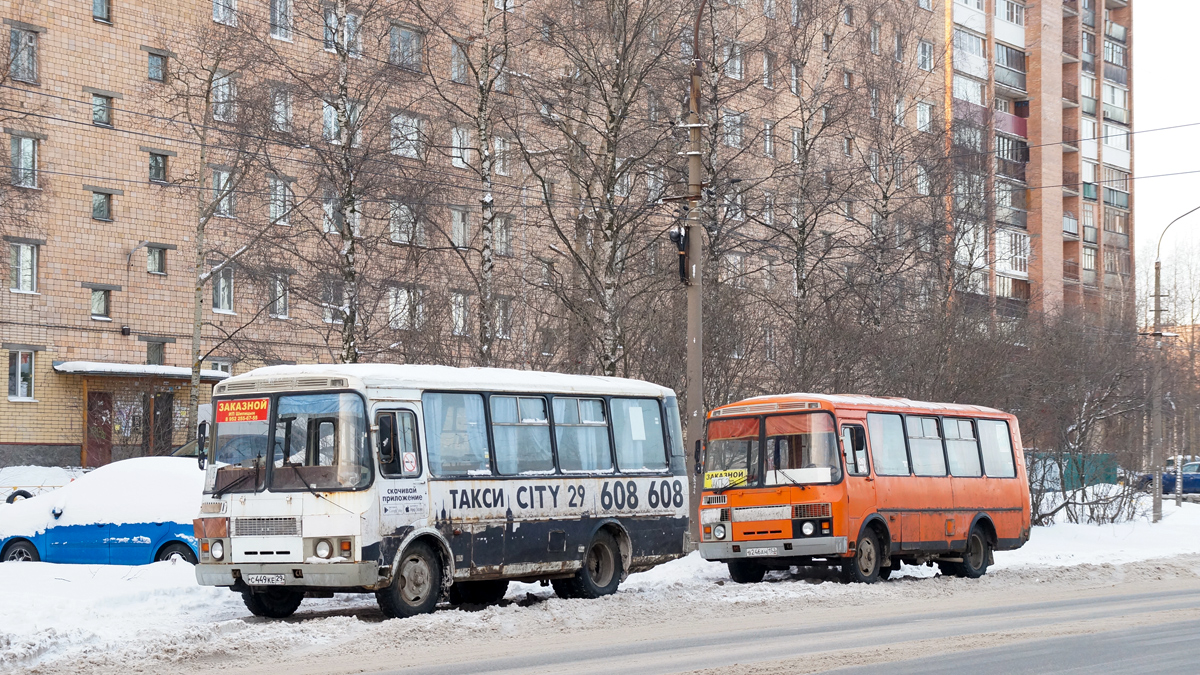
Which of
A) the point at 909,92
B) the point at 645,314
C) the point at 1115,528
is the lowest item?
the point at 1115,528

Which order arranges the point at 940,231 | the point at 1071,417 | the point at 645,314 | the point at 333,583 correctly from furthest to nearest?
the point at 940,231
the point at 1071,417
the point at 645,314
the point at 333,583

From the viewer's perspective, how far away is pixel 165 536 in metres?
18.7

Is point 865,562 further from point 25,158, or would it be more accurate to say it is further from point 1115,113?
point 1115,113

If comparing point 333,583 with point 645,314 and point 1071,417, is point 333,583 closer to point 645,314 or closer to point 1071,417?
point 645,314

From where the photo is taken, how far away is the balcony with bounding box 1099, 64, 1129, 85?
8594 centimetres

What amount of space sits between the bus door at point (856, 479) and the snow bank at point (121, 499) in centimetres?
838

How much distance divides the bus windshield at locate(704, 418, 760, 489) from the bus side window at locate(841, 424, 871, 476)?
1.20 meters

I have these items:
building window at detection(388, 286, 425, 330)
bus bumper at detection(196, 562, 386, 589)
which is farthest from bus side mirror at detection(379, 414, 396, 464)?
building window at detection(388, 286, 425, 330)

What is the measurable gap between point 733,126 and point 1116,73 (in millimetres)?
61867

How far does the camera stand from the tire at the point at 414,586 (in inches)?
573

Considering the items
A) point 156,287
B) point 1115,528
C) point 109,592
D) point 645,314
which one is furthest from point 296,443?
point 156,287

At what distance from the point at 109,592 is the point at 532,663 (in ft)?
19.4

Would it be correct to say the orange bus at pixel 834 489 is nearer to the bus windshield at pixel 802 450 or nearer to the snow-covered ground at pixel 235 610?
the bus windshield at pixel 802 450

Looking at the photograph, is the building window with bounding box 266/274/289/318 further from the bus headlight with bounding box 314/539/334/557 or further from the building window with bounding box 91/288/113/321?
the bus headlight with bounding box 314/539/334/557
